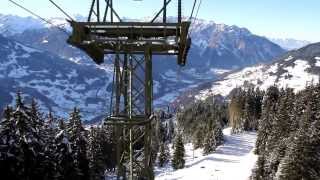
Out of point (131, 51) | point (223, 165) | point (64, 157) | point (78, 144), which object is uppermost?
point (131, 51)

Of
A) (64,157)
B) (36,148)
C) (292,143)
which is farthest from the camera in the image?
(292,143)

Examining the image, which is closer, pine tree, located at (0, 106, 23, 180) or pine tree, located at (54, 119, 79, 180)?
pine tree, located at (0, 106, 23, 180)

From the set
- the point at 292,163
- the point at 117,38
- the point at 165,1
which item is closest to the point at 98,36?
the point at 117,38

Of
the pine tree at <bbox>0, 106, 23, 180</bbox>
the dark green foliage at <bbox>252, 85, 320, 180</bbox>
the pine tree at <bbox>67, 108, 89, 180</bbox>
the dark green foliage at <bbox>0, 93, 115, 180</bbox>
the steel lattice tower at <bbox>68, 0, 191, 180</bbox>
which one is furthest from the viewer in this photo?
the pine tree at <bbox>67, 108, 89, 180</bbox>

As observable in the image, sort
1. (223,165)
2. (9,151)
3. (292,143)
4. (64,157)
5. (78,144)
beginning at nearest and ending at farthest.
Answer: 1. (9,151)
2. (64,157)
3. (78,144)
4. (292,143)
5. (223,165)

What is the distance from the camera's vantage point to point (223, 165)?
432 ft

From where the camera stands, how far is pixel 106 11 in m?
14.5

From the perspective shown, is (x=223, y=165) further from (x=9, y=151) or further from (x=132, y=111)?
(x=132, y=111)

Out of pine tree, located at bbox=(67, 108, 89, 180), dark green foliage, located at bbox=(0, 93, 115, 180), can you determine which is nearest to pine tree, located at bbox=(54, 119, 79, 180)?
dark green foliage, located at bbox=(0, 93, 115, 180)

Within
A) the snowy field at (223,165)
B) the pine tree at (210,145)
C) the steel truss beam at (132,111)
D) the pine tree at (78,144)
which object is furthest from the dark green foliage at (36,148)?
the pine tree at (210,145)

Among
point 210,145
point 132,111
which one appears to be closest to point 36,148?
point 132,111

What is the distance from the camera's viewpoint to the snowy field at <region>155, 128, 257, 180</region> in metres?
120

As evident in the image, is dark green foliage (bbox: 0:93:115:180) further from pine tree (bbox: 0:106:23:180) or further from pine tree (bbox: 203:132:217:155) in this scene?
pine tree (bbox: 203:132:217:155)

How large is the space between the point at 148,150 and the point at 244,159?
12644cm
